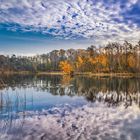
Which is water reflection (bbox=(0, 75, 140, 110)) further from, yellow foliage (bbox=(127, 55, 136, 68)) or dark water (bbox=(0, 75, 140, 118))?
yellow foliage (bbox=(127, 55, 136, 68))

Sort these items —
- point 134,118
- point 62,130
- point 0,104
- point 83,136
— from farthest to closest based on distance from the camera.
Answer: point 0,104
point 134,118
point 62,130
point 83,136

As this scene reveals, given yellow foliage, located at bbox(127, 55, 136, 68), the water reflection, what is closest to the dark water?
the water reflection

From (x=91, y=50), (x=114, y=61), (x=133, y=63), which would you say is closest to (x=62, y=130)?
(x=133, y=63)

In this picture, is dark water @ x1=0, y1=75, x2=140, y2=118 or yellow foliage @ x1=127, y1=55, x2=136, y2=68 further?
yellow foliage @ x1=127, y1=55, x2=136, y2=68

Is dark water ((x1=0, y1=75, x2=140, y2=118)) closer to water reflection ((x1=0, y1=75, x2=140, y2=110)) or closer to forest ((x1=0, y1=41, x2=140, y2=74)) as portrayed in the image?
water reflection ((x1=0, y1=75, x2=140, y2=110))

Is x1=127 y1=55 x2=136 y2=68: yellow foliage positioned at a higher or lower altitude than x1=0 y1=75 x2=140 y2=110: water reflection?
higher

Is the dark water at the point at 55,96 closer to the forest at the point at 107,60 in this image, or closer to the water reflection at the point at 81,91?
the water reflection at the point at 81,91

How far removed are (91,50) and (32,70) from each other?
158ft

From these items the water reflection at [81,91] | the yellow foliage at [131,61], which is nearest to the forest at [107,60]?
the yellow foliage at [131,61]

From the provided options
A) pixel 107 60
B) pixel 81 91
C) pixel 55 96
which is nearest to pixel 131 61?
pixel 107 60

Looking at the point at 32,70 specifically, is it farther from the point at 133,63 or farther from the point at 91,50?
the point at 133,63

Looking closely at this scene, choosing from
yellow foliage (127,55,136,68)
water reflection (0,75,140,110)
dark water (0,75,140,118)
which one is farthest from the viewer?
yellow foliage (127,55,136,68)

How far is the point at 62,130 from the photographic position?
1232cm

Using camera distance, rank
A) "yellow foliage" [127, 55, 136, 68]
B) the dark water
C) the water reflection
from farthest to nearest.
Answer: "yellow foliage" [127, 55, 136, 68] → the water reflection → the dark water
